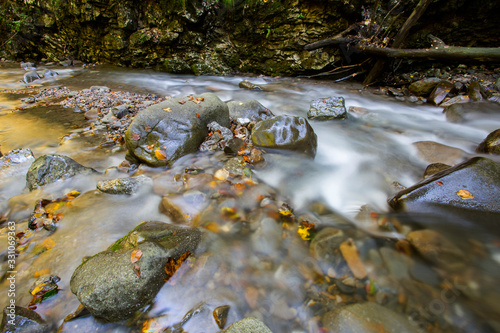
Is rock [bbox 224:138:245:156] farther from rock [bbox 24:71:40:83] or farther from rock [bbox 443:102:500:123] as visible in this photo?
rock [bbox 24:71:40:83]

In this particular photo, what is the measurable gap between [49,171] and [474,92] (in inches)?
394

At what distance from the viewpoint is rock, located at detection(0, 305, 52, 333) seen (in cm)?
186

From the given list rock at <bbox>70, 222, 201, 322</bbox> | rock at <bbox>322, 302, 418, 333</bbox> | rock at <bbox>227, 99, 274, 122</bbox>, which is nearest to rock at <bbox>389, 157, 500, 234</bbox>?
rock at <bbox>322, 302, 418, 333</bbox>

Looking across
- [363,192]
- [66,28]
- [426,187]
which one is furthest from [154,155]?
[66,28]

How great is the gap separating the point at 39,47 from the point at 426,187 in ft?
65.8

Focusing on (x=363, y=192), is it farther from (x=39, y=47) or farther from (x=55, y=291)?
(x=39, y=47)

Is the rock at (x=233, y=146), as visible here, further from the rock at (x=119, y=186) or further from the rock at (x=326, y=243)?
the rock at (x=326, y=243)

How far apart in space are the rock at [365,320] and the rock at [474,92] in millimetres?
7140

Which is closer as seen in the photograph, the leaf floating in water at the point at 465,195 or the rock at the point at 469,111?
the leaf floating in water at the point at 465,195

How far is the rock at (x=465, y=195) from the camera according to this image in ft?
9.19

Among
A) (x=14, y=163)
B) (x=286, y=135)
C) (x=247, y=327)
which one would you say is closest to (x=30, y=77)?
(x=14, y=163)

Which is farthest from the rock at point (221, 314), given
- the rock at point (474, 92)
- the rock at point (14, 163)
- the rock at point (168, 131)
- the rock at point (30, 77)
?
the rock at point (30, 77)

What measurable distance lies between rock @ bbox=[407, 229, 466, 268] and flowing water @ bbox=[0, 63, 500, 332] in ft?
0.56

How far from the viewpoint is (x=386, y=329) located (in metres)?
1.96
